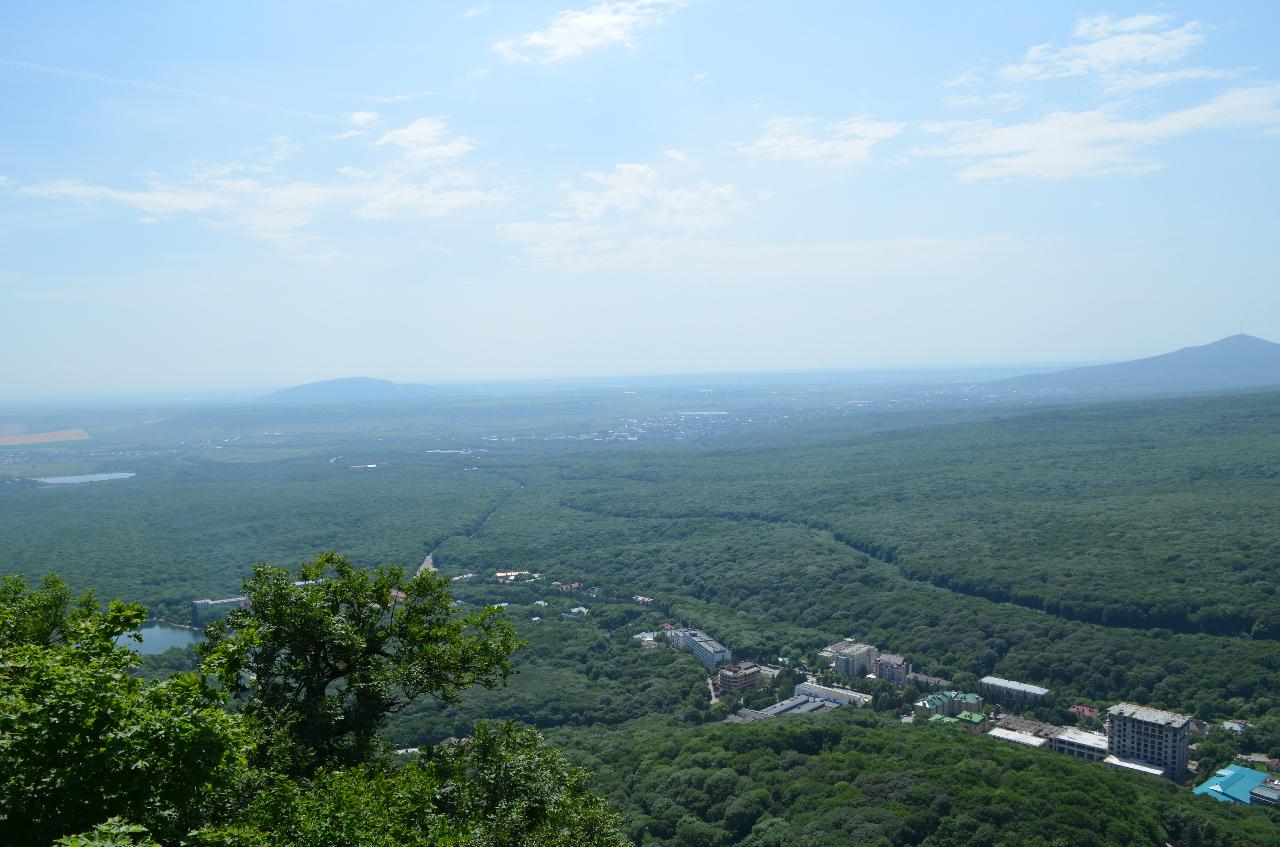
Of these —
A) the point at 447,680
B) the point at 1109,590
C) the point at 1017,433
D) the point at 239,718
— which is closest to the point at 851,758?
the point at 447,680

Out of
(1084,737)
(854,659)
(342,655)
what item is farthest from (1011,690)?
(342,655)

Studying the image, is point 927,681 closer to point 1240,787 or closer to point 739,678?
point 739,678

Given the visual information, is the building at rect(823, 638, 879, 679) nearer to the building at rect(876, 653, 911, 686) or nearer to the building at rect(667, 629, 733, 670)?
the building at rect(876, 653, 911, 686)

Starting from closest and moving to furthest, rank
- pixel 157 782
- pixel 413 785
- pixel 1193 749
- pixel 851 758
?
pixel 157 782 → pixel 413 785 → pixel 851 758 → pixel 1193 749

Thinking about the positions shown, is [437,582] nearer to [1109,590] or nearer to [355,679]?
[355,679]

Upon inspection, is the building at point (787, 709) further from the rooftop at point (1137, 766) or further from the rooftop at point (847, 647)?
the rooftop at point (1137, 766)

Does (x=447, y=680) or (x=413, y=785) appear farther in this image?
(x=447, y=680)
